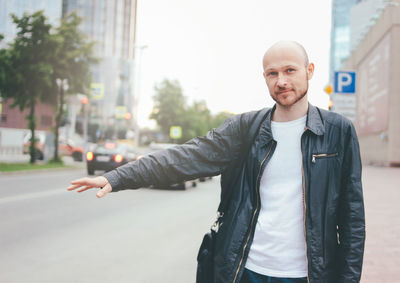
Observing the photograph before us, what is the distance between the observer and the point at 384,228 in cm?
694

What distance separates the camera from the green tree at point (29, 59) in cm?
1966

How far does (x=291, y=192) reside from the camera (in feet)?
5.92

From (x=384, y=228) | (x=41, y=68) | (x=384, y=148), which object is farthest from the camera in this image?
(x=384, y=148)

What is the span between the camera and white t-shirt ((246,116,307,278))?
1.77 metres

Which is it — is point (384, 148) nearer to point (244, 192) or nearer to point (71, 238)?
point (71, 238)

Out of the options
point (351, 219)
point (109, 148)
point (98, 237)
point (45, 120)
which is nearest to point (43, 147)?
point (109, 148)

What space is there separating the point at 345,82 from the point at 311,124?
10.3 metres

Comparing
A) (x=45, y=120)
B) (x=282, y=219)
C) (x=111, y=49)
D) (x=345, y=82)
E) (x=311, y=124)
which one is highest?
(x=111, y=49)

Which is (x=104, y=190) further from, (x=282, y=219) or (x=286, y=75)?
(x=286, y=75)

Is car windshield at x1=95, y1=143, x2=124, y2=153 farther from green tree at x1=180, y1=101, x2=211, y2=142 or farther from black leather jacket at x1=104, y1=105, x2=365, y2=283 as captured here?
green tree at x1=180, y1=101, x2=211, y2=142

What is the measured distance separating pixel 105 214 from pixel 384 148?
3372 cm

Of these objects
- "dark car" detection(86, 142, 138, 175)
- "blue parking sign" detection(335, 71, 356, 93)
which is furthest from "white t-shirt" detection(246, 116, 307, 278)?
"dark car" detection(86, 142, 138, 175)

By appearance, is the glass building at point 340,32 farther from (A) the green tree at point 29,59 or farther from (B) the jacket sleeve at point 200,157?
(B) the jacket sleeve at point 200,157

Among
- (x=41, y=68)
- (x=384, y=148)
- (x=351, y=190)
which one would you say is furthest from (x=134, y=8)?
(x=351, y=190)
